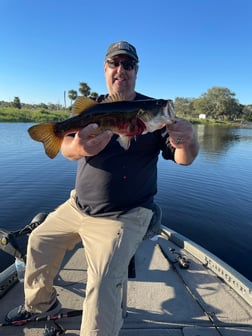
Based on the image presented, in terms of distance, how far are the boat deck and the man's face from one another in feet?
9.22

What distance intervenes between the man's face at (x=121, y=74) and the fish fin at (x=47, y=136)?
1163 mm

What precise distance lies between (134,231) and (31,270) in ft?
4.14

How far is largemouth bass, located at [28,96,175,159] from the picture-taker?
251 centimetres

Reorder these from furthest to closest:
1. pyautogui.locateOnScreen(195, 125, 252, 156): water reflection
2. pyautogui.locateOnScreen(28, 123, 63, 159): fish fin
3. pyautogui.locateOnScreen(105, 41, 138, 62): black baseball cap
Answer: pyautogui.locateOnScreen(195, 125, 252, 156): water reflection
pyautogui.locateOnScreen(105, 41, 138, 62): black baseball cap
pyautogui.locateOnScreen(28, 123, 63, 159): fish fin

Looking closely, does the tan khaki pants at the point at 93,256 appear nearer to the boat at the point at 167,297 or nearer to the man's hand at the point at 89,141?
the boat at the point at 167,297

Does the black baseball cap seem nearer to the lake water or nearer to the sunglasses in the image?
the sunglasses

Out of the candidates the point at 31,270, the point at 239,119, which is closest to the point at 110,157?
the point at 31,270

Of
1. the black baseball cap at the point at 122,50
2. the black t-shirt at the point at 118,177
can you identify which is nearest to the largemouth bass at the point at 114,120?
the black t-shirt at the point at 118,177

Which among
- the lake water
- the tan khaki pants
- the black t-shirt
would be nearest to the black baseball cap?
the black t-shirt

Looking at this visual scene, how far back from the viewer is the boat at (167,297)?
10.4 feet

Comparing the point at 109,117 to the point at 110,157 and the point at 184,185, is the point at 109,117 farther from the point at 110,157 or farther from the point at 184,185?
the point at 184,185

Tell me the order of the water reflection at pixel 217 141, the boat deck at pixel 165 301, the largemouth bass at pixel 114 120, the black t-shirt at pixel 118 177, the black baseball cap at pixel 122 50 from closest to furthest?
1. the largemouth bass at pixel 114 120
2. the black t-shirt at pixel 118 177
3. the boat deck at pixel 165 301
4. the black baseball cap at pixel 122 50
5. the water reflection at pixel 217 141

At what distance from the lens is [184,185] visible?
12.9 metres

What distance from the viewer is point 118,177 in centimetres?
297
